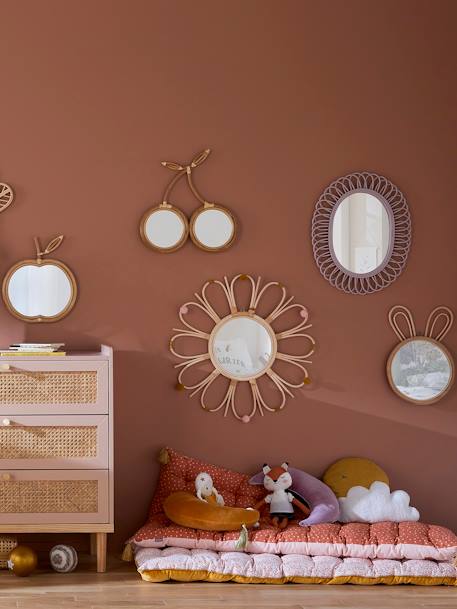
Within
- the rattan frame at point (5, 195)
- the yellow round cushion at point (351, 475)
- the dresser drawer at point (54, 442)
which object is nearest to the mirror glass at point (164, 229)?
the rattan frame at point (5, 195)

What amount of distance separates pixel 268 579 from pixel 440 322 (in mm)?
1424

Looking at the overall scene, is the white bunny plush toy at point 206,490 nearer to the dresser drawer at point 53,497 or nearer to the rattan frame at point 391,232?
the dresser drawer at point 53,497

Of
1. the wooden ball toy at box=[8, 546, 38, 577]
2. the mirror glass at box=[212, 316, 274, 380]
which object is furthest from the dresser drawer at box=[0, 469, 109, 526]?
the mirror glass at box=[212, 316, 274, 380]

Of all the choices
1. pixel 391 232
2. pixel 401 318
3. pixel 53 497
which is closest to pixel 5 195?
pixel 53 497

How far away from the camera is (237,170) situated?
417 centimetres

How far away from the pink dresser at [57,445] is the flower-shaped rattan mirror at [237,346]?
58cm

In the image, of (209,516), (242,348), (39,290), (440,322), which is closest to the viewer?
(209,516)

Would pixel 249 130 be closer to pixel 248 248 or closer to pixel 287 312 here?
pixel 248 248

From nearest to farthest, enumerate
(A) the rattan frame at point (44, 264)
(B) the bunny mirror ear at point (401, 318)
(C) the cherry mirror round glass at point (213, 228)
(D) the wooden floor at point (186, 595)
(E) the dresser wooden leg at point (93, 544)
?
(D) the wooden floor at point (186, 595) → (E) the dresser wooden leg at point (93, 544) → (A) the rattan frame at point (44, 264) → (C) the cherry mirror round glass at point (213, 228) → (B) the bunny mirror ear at point (401, 318)

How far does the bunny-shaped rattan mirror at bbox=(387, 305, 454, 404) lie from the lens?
4.20 meters

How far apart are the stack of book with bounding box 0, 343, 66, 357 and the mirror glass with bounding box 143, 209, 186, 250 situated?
0.63 meters

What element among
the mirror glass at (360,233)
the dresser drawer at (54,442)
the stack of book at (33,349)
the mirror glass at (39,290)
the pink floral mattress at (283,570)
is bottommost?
the pink floral mattress at (283,570)

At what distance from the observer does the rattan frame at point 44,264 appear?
4008mm

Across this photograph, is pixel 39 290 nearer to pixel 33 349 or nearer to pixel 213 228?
pixel 33 349
